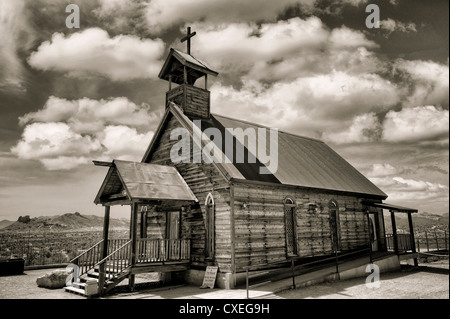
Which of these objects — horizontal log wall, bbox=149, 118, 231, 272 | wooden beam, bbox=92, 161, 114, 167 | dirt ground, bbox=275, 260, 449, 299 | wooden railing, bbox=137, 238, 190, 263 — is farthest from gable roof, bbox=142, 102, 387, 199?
dirt ground, bbox=275, 260, 449, 299

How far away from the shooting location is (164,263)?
44.3ft

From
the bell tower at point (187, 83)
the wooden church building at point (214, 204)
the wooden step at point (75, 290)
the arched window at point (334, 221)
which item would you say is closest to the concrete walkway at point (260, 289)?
the wooden church building at point (214, 204)

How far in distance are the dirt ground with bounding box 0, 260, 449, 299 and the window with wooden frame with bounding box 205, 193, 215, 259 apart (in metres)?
1.72

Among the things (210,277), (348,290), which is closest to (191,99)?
(210,277)

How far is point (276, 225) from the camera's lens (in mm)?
14875

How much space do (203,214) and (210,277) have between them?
107 inches

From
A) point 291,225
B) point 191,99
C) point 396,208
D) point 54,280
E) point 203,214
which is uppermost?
point 191,99

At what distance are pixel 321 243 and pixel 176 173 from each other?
329 inches

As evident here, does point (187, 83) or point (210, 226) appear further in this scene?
point (187, 83)

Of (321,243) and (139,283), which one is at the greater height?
(321,243)

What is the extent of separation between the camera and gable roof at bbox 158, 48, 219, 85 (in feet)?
58.2

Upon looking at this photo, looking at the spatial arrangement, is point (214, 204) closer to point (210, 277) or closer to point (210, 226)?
point (210, 226)
